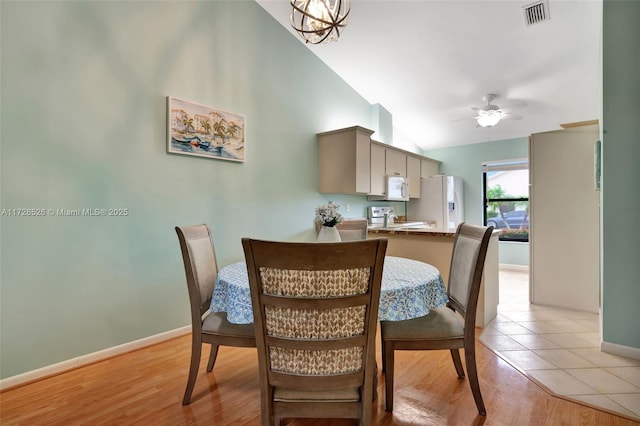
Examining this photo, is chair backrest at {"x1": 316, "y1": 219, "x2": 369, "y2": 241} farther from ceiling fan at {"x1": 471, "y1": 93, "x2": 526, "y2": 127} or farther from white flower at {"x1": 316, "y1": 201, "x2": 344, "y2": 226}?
ceiling fan at {"x1": 471, "y1": 93, "x2": 526, "y2": 127}

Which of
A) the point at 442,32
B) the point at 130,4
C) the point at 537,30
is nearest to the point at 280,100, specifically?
the point at 130,4

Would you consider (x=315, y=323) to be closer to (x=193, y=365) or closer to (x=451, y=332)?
(x=451, y=332)

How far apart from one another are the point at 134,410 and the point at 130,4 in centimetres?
275

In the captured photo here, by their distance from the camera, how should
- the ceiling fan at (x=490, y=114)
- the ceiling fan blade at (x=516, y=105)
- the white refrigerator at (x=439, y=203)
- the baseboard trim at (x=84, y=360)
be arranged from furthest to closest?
the white refrigerator at (x=439, y=203)
the ceiling fan blade at (x=516, y=105)
the ceiling fan at (x=490, y=114)
the baseboard trim at (x=84, y=360)

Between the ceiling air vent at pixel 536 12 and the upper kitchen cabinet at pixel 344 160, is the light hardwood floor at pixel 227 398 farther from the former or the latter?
the ceiling air vent at pixel 536 12

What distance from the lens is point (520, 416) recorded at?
5.03ft

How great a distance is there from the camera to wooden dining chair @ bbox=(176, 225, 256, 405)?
157cm

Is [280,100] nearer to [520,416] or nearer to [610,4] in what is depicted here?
[610,4]

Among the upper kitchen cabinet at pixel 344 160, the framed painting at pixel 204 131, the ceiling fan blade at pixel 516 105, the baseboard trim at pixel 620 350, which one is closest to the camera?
the baseboard trim at pixel 620 350

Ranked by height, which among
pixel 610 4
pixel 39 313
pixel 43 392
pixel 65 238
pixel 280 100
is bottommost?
pixel 43 392

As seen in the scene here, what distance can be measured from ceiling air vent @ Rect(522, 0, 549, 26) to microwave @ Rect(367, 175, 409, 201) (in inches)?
90.8

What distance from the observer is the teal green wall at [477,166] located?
5.25 metres

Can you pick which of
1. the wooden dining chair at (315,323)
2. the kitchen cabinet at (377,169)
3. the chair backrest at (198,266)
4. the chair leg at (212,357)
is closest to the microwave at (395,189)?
the kitchen cabinet at (377,169)

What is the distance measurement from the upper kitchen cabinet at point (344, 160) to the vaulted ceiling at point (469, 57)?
908 millimetres
